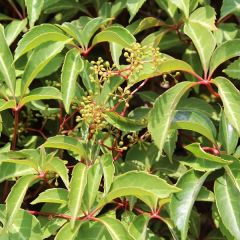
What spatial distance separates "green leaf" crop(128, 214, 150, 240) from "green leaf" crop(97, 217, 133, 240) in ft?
0.28

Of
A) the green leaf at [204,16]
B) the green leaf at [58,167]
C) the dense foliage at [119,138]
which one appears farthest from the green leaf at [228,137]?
the green leaf at [58,167]

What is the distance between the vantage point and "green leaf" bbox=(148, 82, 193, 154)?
Answer: 57.9 inches

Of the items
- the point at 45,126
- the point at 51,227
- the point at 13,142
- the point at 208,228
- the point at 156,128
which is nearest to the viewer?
the point at 156,128

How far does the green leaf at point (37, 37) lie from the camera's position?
1.56m

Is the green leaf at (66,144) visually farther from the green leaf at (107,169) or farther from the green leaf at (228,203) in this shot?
the green leaf at (228,203)

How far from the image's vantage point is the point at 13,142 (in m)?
1.73

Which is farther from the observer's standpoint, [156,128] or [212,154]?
[212,154]

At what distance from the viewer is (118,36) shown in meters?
1.58

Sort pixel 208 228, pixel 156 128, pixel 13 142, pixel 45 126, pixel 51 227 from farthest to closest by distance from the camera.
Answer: pixel 208 228
pixel 45 126
pixel 13 142
pixel 51 227
pixel 156 128

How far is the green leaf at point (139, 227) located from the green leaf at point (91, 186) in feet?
0.44

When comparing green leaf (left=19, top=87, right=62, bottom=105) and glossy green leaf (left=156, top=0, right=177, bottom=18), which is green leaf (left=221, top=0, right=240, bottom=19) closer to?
glossy green leaf (left=156, top=0, right=177, bottom=18)

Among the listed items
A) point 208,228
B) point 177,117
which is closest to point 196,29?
point 177,117

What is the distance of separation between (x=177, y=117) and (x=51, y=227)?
455 millimetres

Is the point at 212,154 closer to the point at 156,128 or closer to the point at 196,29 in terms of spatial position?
the point at 156,128
